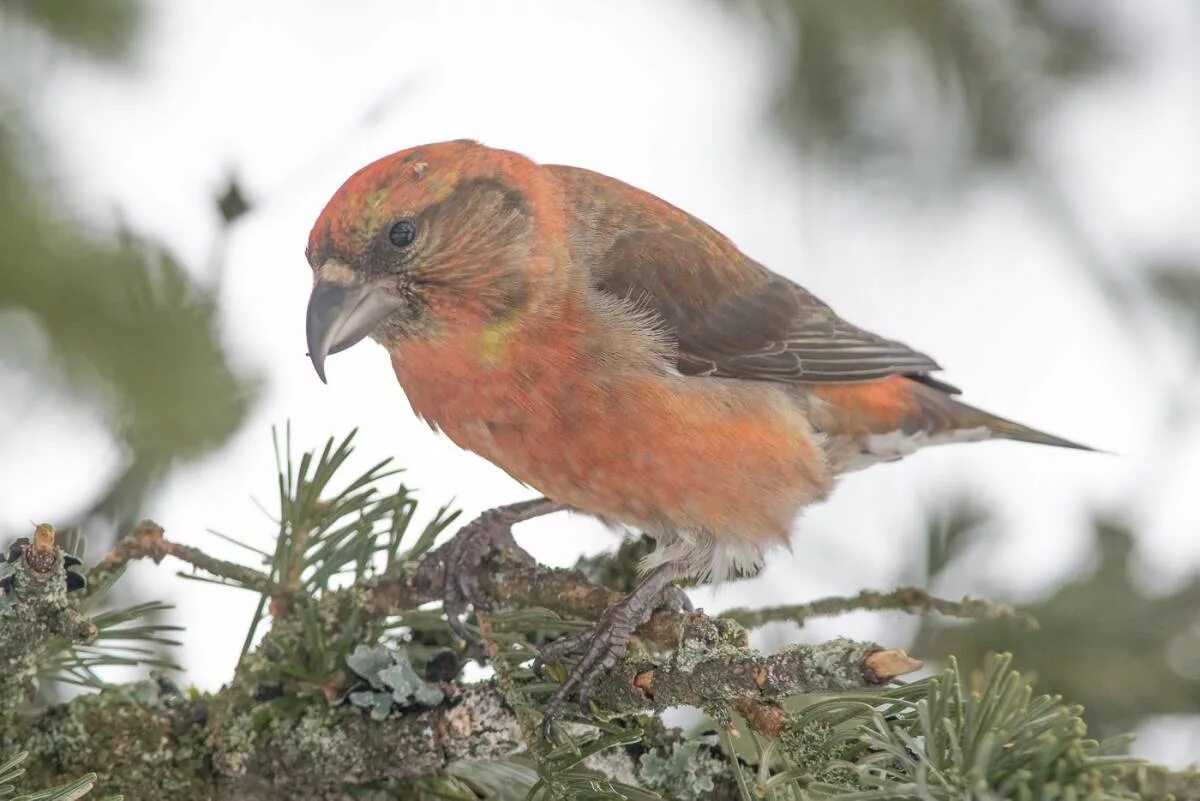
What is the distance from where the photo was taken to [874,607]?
2.38 metres

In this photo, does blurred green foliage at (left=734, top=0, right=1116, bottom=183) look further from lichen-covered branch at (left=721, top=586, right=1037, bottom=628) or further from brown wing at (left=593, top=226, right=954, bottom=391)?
lichen-covered branch at (left=721, top=586, right=1037, bottom=628)

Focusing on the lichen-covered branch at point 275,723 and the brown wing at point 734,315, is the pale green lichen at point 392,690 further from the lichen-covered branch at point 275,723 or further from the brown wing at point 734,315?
the brown wing at point 734,315

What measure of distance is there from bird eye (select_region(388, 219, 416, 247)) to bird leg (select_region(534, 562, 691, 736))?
2.86ft

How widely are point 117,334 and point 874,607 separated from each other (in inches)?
59.3

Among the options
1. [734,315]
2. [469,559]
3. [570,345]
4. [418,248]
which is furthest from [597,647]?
[734,315]

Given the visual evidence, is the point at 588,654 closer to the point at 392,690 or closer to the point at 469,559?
the point at 392,690

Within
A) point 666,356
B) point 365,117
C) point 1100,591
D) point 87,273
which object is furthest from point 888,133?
point 87,273

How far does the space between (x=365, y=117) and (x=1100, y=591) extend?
1.98 metres

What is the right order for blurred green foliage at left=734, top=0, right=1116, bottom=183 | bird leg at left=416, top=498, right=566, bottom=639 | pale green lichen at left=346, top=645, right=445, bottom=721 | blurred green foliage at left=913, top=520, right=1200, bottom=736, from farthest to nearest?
blurred green foliage at left=734, top=0, right=1116, bottom=183 → blurred green foliage at left=913, top=520, right=1200, bottom=736 → bird leg at left=416, top=498, right=566, bottom=639 → pale green lichen at left=346, top=645, right=445, bottom=721

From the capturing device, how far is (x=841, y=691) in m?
1.63

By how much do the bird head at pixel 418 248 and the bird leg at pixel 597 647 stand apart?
0.72 metres

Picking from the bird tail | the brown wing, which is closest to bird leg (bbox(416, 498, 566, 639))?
the brown wing

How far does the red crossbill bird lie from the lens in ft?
8.76

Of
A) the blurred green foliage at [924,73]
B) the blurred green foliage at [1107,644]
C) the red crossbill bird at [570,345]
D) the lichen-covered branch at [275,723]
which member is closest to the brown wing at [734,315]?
the red crossbill bird at [570,345]
